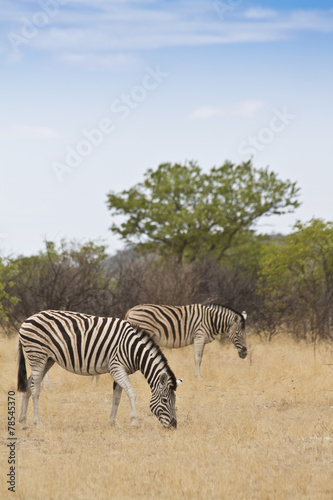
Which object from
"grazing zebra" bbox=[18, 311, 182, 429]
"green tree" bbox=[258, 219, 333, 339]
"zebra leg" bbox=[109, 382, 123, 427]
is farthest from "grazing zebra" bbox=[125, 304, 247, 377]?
"green tree" bbox=[258, 219, 333, 339]

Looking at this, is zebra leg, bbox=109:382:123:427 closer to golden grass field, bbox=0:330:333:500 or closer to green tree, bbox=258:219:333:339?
golden grass field, bbox=0:330:333:500

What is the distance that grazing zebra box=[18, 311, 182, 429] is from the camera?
343 inches

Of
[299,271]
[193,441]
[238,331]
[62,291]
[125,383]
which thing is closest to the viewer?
[193,441]

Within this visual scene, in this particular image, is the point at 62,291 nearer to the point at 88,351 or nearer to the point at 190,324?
the point at 190,324

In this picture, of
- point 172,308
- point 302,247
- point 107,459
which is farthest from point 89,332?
point 302,247

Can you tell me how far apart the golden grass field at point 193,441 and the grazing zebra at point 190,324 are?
616 millimetres

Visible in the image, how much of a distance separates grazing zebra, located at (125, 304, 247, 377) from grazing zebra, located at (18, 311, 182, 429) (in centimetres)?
386

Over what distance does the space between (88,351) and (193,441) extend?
6.83ft

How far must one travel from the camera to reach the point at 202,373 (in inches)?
523

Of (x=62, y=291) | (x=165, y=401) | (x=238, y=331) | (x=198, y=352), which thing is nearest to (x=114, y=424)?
(x=165, y=401)

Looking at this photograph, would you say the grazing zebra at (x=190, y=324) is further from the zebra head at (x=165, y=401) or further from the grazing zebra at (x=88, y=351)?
the zebra head at (x=165, y=401)

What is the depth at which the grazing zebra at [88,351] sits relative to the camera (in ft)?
28.6

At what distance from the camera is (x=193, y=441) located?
7.64m

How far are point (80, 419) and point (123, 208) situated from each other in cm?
2610
